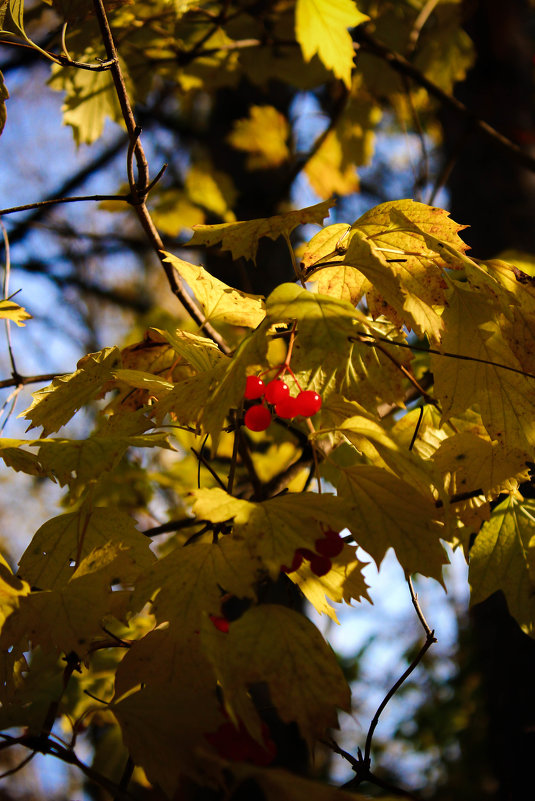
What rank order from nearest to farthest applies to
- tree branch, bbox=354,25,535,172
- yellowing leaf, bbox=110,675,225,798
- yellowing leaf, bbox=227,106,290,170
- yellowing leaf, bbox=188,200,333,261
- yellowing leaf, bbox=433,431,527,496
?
yellowing leaf, bbox=110,675,225,798 < yellowing leaf, bbox=433,431,527,496 < yellowing leaf, bbox=188,200,333,261 < tree branch, bbox=354,25,535,172 < yellowing leaf, bbox=227,106,290,170

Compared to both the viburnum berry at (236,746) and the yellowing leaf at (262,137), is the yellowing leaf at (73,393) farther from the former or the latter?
the yellowing leaf at (262,137)

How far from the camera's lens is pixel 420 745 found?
5.49 metres

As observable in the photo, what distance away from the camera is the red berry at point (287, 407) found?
1.00m

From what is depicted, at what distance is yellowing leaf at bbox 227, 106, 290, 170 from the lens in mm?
2941

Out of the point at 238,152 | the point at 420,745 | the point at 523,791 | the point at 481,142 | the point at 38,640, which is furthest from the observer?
the point at 420,745

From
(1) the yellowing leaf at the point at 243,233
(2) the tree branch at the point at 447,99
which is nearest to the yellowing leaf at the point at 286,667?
(1) the yellowing leaf at the point at 243,233

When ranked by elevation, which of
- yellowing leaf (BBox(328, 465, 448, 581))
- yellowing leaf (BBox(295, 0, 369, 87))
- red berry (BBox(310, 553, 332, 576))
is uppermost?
yellowing leaf (BBox(295, 0, 369, 87))

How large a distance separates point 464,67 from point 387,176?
12.9ft

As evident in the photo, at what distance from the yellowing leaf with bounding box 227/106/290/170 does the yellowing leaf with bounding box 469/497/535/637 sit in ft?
7.58

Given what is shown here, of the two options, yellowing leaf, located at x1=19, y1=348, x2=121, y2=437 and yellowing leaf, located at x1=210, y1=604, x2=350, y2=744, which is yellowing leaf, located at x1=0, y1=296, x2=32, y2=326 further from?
yellowing leaf, located at x1=210, y1=604, x2=350, y2=744

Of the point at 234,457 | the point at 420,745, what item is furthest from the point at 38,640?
the point at 420,745

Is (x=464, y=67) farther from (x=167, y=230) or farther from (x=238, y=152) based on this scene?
(x=167, y=230)

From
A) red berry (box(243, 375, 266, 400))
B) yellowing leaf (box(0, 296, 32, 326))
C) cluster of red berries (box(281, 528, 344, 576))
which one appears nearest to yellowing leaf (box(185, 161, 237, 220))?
yellowing leaf (box(0, 296, 32, 326))

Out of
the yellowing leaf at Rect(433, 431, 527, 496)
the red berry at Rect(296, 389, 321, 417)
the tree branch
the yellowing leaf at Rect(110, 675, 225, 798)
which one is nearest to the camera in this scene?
the yellowing leaf at Rect(110, 675, 225, 798)
